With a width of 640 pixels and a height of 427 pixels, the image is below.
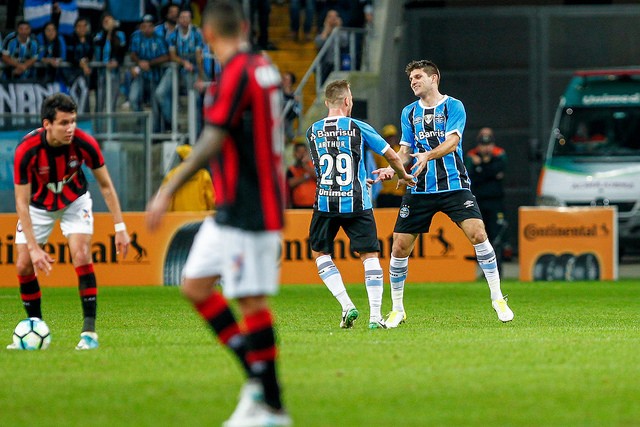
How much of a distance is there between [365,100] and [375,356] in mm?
15782

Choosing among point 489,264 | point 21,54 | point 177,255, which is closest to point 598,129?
point 177,255

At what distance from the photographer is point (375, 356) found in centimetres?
986

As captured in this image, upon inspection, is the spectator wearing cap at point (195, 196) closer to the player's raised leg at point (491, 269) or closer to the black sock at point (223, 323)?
the player's raised leg at point (491, 269)

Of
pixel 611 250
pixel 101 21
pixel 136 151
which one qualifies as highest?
pixel 101 21

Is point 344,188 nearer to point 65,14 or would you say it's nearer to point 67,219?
point 67,219

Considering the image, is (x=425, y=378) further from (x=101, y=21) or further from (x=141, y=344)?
(x=101, y=21)

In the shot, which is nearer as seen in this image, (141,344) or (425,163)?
(141,344)

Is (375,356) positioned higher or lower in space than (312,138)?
lower

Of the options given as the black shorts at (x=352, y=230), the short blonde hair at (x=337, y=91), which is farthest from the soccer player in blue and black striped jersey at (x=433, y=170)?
the short blonde hair at (x=337, y=91)

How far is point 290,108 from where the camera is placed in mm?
24016

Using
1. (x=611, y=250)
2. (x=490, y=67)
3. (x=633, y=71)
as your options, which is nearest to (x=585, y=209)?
(x=611, y=250)

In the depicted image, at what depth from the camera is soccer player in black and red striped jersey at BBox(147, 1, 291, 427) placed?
6.87m

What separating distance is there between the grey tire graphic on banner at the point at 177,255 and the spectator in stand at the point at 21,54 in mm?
4779

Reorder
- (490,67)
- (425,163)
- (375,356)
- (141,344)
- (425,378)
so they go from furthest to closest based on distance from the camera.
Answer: (490,67)
(425,163)
(141,344)
(375,356)
(425,378)
